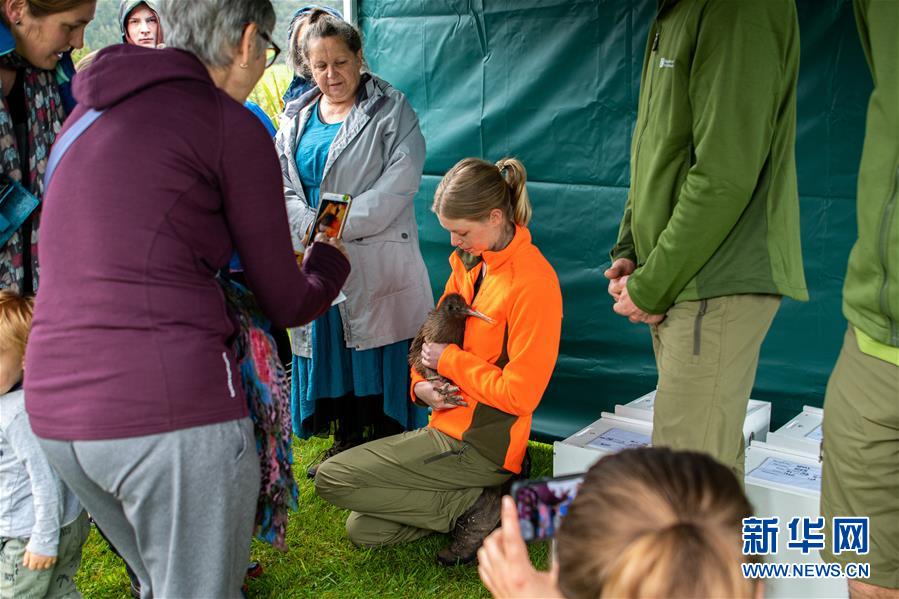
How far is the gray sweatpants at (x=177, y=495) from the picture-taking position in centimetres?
160

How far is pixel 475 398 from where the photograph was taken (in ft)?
9.60

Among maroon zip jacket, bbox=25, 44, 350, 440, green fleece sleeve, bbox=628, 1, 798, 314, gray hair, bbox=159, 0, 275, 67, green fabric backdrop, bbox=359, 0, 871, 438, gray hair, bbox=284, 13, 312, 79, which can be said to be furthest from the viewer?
gray hair, bbox=284, 13, 312, 79

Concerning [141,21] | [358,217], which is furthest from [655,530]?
[141,21]

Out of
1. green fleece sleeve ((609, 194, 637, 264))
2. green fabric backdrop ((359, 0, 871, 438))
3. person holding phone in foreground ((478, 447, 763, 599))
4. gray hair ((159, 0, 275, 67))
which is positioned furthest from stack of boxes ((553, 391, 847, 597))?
gray hair ((159, 0, 275, 67))

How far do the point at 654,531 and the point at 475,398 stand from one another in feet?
6.30

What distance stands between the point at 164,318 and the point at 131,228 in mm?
170

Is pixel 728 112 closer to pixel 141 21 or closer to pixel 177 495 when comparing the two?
pixel 177 495

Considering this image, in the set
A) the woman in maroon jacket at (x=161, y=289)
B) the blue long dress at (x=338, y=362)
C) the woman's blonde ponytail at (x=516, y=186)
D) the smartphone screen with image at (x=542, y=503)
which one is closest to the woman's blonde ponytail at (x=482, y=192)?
the woman's blonde ponytail at (x=516, y=186)

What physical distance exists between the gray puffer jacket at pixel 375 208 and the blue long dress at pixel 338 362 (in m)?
0.05

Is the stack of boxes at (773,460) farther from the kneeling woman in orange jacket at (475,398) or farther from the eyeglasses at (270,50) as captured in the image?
the eyeglasses at (270,50)

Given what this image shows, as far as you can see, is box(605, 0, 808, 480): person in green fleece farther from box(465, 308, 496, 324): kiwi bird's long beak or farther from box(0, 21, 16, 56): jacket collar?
box(0, 21, 16, 56): jacket collar

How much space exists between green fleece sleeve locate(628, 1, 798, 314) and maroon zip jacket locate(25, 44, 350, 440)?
954mm

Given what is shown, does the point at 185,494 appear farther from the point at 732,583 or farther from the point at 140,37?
the point at 140,37

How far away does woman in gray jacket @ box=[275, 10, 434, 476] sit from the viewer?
342 centimetres
